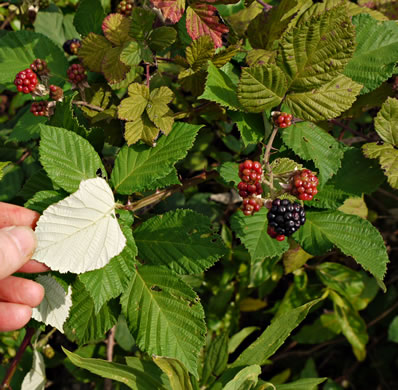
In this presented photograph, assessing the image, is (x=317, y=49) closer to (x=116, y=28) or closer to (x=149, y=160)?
(x=149, y=160)

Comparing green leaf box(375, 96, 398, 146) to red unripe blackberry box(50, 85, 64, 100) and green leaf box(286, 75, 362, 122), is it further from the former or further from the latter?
red unripe blackberry box(50, 85, 64, 100)

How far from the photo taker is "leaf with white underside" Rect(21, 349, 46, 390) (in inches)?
60.1

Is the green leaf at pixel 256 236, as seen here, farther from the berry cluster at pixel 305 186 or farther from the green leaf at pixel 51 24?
the green leaf at pixel 51 24

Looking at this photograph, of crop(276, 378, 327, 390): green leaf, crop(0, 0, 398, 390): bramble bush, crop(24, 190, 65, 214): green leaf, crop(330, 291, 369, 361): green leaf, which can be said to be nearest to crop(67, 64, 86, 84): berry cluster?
crop(0, 0, 398, 390): bramble bush

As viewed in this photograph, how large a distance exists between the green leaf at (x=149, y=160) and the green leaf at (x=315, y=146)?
0.30 meters

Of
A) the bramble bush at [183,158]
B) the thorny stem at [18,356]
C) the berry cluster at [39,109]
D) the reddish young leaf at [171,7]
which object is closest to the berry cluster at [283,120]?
the bramble bush at [183,158]

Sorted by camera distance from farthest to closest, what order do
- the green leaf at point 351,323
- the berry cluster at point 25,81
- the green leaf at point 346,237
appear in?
the green leaf at point 351,323
the berry cluster at point 25,81
the green leaf at point 346,237

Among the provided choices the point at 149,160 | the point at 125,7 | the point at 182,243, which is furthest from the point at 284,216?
the point at 125,7

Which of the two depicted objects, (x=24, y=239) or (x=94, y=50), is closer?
(x=24, y=239)

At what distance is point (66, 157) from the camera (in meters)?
1.11

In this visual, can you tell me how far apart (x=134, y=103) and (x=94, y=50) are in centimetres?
31

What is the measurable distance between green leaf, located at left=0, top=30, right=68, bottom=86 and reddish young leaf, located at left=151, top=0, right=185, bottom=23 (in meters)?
0.59

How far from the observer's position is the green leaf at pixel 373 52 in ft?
3.93

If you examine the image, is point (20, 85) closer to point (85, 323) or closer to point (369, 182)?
point (85, 323)
